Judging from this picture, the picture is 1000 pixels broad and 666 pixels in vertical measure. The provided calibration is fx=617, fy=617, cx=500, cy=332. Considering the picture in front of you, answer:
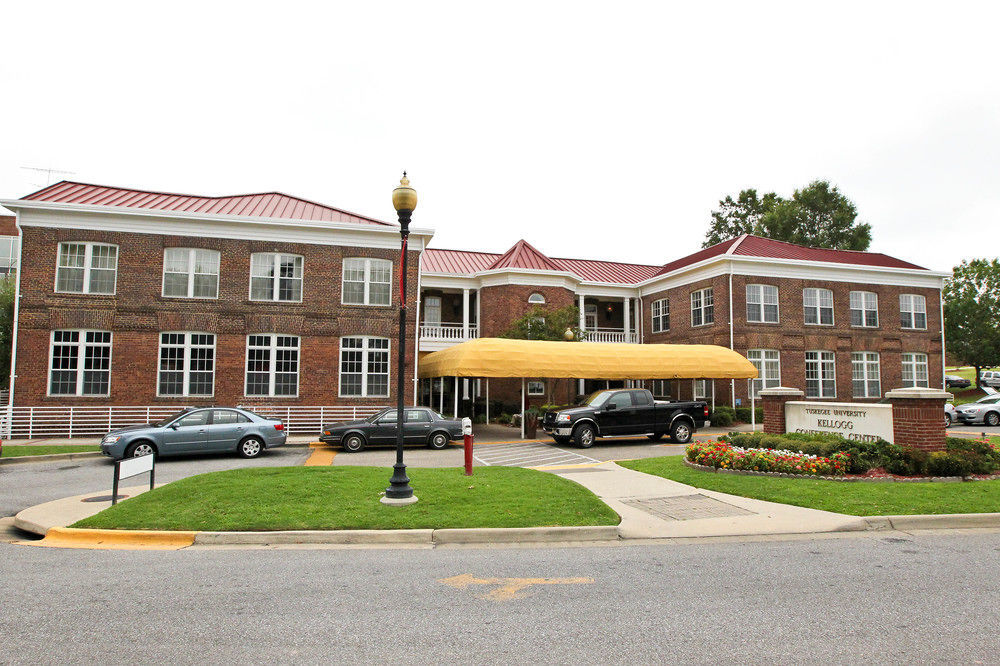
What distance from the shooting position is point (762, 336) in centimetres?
2938

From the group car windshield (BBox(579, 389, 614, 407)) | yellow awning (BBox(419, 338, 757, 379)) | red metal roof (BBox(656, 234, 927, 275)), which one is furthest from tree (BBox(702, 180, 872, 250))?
car windshield (BBox(579, 389, 614, 407))

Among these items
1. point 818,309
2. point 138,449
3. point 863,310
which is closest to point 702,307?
point 818,309

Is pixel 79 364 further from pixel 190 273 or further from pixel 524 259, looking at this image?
pixel 524 259

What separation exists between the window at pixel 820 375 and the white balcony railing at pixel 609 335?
9.00 m

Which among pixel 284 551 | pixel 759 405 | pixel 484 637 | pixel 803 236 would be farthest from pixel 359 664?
pixel 803 236

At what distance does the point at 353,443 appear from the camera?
17.8 meters

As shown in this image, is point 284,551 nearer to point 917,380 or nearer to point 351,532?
point 351,532

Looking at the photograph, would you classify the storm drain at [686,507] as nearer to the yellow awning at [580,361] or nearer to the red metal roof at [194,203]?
the yellow awning at [580,361]

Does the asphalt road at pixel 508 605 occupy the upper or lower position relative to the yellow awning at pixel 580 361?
lower

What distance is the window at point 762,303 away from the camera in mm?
29530

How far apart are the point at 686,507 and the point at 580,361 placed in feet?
42.4

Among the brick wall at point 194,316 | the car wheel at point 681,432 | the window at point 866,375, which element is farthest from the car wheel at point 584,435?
the window at point 866,375

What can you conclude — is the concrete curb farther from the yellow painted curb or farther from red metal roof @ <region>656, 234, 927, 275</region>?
red metal roof @ <region>656, 234, 927, 275</region>

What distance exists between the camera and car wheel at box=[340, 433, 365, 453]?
17.7 m
